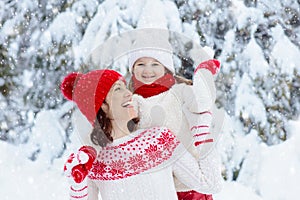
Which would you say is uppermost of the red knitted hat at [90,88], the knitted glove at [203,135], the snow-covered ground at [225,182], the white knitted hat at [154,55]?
the white knitted hat at [154,55]

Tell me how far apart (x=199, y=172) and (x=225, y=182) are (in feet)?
9.36

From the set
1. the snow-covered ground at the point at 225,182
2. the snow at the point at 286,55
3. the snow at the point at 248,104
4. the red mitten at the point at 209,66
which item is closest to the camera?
the red mitten at the point at 209,66

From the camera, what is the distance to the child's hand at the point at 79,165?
1522mm

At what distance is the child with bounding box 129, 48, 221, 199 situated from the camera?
5.88 feet

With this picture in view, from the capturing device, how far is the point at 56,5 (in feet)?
15.4

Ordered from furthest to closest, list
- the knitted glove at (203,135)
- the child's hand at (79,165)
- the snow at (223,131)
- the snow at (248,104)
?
the snow at (248,104) < the snow at (223,131) < the knitted glove at (203,135) < the child's hand at (79,165)

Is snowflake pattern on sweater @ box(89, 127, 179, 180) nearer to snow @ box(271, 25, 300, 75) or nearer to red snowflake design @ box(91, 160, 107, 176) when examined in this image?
red snowflake design @ box(91, 160, 107, 176)

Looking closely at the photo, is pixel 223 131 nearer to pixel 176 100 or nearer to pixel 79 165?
pixel 176 100

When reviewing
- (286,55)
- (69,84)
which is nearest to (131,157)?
(69,84)

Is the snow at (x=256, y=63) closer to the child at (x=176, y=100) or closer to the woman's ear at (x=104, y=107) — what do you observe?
the child at (x=176, y=100)

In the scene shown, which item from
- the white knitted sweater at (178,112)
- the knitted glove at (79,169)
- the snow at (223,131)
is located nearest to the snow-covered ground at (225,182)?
the snow at (223,131)

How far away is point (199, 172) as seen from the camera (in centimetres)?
175

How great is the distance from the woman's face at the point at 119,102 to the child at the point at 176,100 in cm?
10

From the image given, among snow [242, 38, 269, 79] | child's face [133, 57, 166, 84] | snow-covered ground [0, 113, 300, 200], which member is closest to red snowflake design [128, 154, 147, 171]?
child's face [133, 57, 166, 84]
